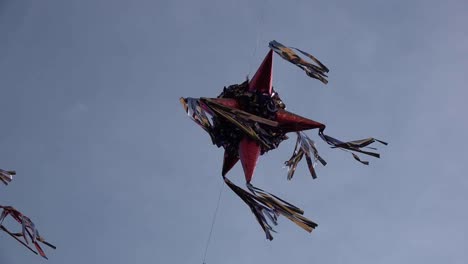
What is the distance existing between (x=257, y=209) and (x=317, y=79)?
6.56 ft

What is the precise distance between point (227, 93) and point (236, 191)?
4.16ft

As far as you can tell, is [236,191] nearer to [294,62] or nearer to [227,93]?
[227,93]

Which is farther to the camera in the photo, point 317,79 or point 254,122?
point 317,79

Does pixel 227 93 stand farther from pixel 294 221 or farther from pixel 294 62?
pixel 294 221

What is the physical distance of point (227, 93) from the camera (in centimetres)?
977

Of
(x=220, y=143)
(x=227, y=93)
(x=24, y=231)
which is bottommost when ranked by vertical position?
(x=24, y=231)

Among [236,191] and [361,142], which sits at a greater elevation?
[361,142]

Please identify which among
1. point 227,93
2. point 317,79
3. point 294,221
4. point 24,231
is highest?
point 317,79

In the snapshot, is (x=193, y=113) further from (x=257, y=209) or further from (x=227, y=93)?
(x=257, y=209)

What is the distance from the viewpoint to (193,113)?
939cm

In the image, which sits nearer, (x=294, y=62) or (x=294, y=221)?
(x=294, y=221)

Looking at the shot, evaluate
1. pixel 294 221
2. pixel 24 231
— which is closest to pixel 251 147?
pixel 294 221

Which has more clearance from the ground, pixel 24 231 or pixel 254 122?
pixel 254 122

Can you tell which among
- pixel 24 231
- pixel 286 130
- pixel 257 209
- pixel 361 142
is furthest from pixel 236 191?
pixel 24 231
